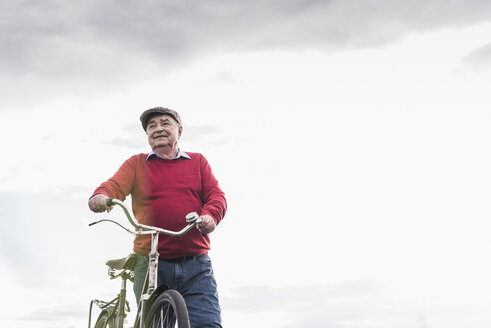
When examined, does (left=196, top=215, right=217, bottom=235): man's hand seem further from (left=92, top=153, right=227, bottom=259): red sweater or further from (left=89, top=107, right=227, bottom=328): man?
(left=92, top=153, right=227, bottom=259): red sweater

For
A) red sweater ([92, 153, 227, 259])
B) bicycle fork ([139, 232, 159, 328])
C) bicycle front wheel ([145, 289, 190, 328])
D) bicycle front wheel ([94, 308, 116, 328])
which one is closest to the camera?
bicycle front wheel ([145, 289, 190, 328])

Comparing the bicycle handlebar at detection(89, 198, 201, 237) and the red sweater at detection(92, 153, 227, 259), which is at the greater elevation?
the red sweater at detection(92, 153, 227, 259)

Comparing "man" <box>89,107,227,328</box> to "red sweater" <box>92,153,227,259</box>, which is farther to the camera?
"red sweater" <box>92,153,227,259</box>

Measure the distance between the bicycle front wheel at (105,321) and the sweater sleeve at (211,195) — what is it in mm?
1773

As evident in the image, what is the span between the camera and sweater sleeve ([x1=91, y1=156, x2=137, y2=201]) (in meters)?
5.57

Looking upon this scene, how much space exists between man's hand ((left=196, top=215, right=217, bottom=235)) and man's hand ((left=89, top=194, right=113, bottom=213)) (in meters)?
0.81

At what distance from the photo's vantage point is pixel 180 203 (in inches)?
223

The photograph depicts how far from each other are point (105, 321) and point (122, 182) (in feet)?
5.89

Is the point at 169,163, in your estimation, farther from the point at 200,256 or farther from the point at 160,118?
the point at 200,256

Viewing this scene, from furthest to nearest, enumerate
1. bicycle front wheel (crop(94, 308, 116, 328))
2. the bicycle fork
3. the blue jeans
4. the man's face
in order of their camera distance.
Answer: bicycle front wheel (crop(94, 308, 116, 328))
the man's face
the blue jeans
the bicycle fork

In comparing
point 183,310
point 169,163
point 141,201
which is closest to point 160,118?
point 169,163

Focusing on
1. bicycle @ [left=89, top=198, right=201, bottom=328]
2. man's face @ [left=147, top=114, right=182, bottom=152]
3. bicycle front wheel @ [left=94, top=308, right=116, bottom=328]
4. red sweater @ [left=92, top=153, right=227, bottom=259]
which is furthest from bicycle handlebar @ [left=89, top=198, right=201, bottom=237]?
bicycle front wheel @ [left=94, top=308, right=116, bottom=328]

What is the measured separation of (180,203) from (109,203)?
0.82m

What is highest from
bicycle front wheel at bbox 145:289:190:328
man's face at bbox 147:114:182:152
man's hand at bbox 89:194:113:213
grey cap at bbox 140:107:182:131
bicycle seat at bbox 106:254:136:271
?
grey cap at bbox 140:107:182:131
